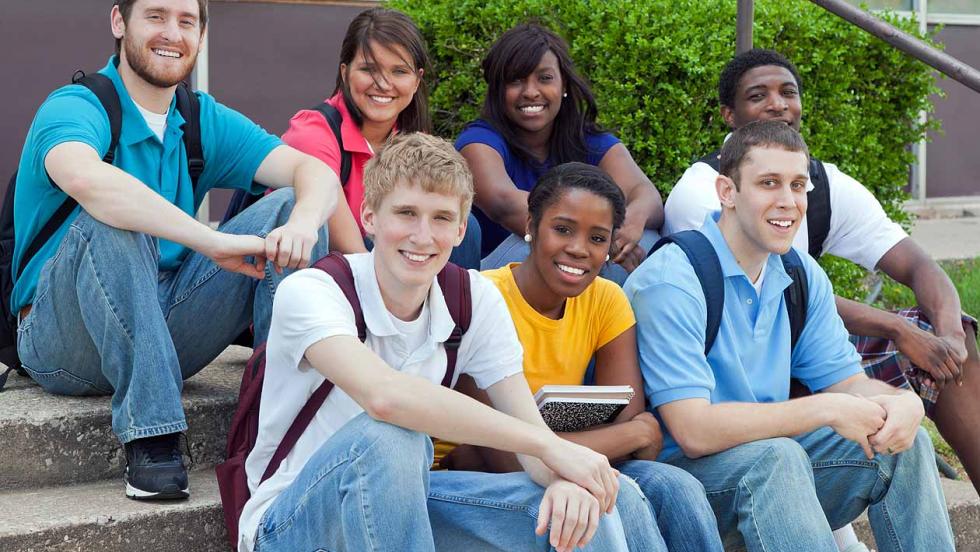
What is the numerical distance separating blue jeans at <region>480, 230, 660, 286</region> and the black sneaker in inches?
49.7

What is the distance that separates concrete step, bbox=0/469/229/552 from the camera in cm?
306

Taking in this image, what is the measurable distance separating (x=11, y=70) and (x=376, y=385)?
14.5ft

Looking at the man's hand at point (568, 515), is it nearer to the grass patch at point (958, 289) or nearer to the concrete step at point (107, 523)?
the concrete step at point (107, 523)

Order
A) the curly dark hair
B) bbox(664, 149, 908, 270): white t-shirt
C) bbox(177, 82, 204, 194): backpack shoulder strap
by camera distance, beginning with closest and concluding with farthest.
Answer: bbox(177, 82, 204, 194): backpack shoulder strap
bbox(664, 149, 908, 270): white t-shirt
the curly dark hair

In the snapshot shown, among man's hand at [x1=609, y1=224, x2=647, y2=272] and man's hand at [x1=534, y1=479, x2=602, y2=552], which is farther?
man's hand at [x1=609, y1=224, x2=647, y2=272]

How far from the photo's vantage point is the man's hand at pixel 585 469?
2779 millimetres

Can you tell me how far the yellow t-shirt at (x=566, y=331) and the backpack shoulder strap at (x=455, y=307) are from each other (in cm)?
30

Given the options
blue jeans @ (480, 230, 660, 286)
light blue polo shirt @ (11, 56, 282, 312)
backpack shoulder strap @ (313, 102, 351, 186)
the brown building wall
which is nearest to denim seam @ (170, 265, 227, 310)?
light blue polo shirt @ (11, 56, 282, 312)

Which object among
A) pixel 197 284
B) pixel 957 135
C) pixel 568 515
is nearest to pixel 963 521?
pixel 568 515

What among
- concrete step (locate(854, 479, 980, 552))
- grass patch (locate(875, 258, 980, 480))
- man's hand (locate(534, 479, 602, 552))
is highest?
man's hand (locate(534, 479, 602, 552))

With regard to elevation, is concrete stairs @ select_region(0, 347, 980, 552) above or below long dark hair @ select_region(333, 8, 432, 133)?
below

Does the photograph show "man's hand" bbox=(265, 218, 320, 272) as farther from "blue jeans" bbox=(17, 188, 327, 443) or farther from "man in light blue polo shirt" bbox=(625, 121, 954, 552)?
"man in light blue polo shirt" bbox=(625, 121, 954, 552)

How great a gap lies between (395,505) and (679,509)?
2.65 feet

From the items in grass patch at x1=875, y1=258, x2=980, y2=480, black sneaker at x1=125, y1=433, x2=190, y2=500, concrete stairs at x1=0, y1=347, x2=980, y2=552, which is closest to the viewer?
concrete stairs at x1=0, y1=347, x2=980, y2=552
